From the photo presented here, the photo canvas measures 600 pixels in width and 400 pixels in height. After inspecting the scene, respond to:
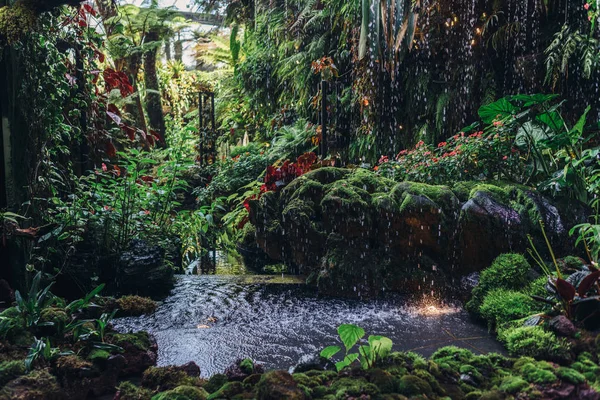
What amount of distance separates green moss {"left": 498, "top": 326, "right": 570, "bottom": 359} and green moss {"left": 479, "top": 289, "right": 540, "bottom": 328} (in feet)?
1.05

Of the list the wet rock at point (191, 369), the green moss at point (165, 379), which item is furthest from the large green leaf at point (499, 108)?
the green moss at point (165, 379)

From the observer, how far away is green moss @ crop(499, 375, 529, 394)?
2.20 meters

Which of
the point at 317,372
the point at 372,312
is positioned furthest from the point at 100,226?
the point at 317,372

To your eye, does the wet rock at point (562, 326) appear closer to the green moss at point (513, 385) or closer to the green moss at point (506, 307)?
the green moss at point (506, 307)

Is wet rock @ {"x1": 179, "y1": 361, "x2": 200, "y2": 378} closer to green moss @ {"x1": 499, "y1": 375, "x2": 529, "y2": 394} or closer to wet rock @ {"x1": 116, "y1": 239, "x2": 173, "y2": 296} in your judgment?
green moss @ {"x1": 499, "y1": 375, "x2": 529, "y2": 394}

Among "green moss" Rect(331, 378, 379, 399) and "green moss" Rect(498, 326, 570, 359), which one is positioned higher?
"green moss" Rect(331, 378, 379, 399)

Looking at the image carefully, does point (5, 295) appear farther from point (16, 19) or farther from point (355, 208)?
point (355, 208)

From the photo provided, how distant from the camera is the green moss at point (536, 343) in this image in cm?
273

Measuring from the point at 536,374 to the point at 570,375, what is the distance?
16 cm

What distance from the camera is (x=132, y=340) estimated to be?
2.90 meters

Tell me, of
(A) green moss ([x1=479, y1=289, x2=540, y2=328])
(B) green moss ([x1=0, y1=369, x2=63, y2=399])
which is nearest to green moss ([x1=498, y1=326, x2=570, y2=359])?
(A) green moss ([x1=479, y1=289, x2=540, y2=328])

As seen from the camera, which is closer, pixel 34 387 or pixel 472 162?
pixel 34 387

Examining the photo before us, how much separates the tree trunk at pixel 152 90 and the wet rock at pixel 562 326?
1217 cm

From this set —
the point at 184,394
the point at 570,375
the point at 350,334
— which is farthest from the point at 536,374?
the point at 184,394
